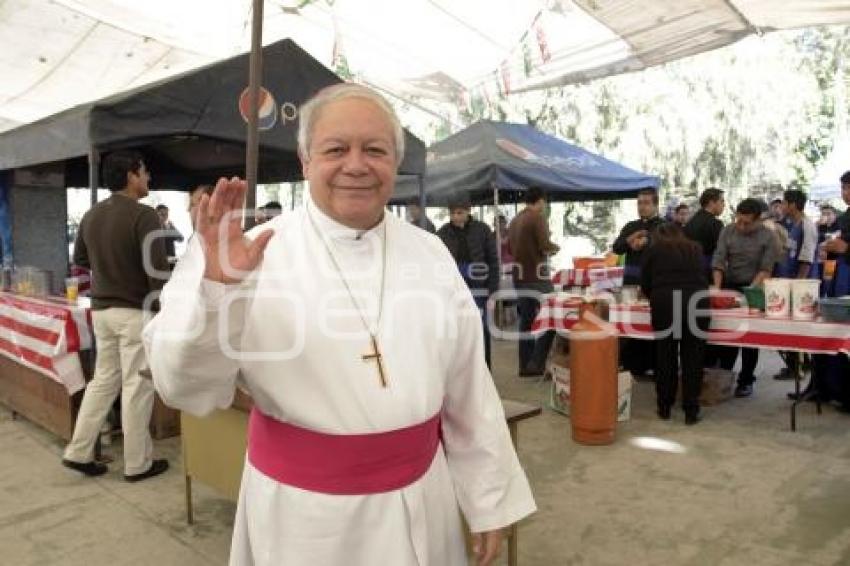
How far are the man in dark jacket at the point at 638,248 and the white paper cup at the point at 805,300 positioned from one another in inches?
55.6

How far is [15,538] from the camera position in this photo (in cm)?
317

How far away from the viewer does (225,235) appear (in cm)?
117

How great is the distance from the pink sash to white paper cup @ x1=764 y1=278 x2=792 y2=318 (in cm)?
389

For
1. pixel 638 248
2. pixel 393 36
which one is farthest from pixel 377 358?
pixel 393 36

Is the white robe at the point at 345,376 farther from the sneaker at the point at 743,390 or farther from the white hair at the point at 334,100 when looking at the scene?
the sneaker at the point at 743,390

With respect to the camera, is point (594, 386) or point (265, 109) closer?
point (594, 386)

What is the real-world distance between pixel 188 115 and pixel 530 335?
3.50 m

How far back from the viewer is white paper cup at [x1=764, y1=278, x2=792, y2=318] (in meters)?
4.51

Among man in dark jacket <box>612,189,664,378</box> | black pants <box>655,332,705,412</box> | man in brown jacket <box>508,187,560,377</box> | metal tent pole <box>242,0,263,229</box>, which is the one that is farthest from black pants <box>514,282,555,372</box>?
metal tent pole <box>242,0,263,229</box>

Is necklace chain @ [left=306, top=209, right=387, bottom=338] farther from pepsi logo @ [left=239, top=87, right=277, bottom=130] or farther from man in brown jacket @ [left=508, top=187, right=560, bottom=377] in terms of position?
man in brown jacket @ [left=508, top=187, right=560, bottom=377]

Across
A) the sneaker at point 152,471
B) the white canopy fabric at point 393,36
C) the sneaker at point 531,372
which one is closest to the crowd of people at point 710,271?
the sneaker at point 531,372

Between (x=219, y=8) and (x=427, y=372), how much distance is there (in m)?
6.07

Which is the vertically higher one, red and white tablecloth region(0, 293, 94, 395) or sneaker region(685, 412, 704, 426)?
red and white tablecloth region(0, 293, 94, 395)

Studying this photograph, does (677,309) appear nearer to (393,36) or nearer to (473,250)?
(473,250)
